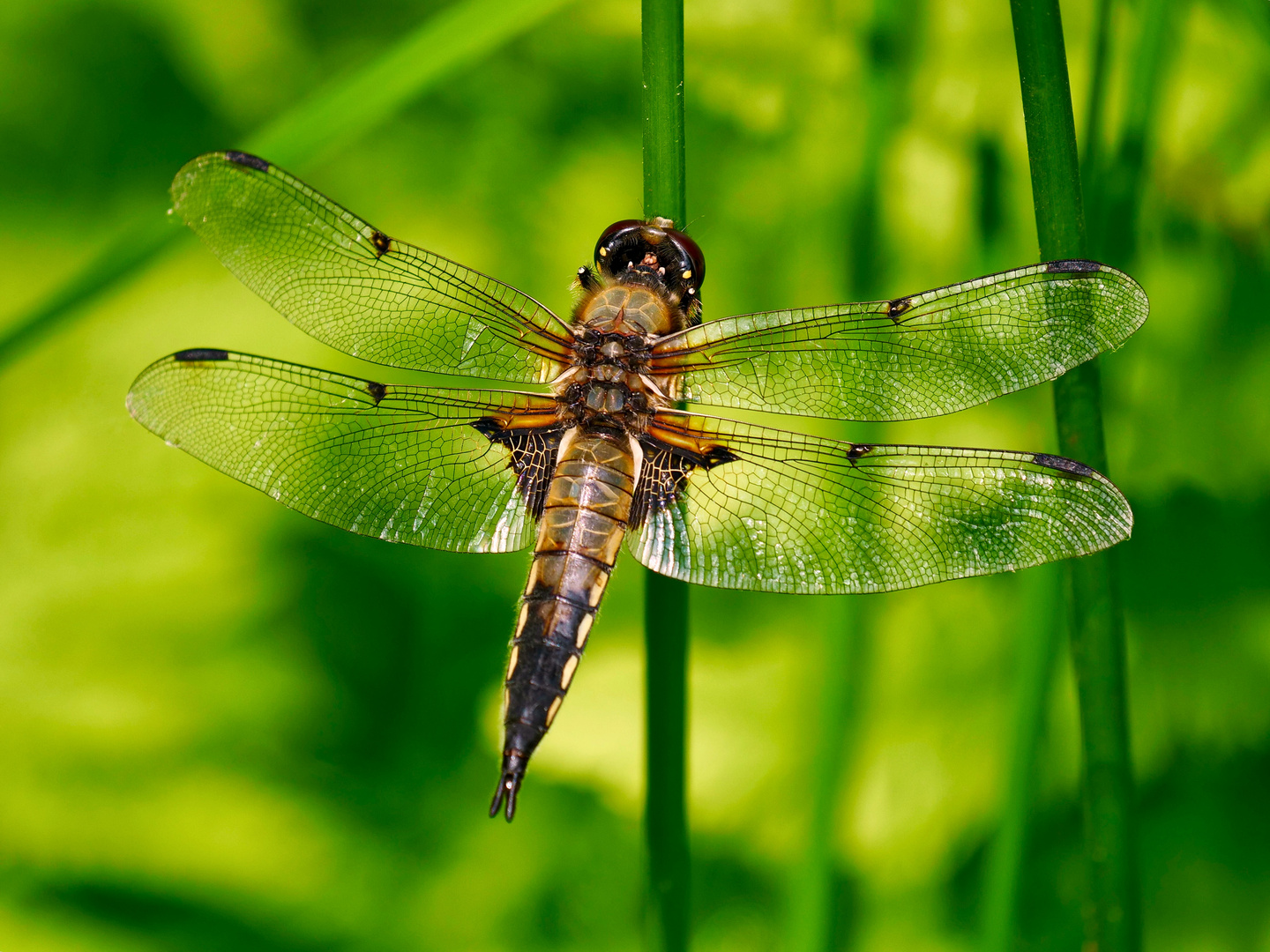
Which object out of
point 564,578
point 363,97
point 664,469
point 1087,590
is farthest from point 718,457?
point 363,97

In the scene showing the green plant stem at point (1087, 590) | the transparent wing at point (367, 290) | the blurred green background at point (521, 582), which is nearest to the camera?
the green plant stem at point (1087, 590)

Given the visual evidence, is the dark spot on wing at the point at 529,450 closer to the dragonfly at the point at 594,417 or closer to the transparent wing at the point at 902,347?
the dragonfly at the point at 594,417

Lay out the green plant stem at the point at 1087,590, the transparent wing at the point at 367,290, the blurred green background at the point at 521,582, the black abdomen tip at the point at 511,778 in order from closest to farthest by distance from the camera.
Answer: the green plant stem at the point at 1087,590, the black abdomen tip at the point at 511,778, the transparent wing at the point at 367,290, the blurred green background at the point at 521,582

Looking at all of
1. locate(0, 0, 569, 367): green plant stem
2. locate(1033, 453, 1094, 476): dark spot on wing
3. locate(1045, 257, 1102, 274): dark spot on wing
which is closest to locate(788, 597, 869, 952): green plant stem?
locate(1033, 453, 1094, 476): dark spot on wing

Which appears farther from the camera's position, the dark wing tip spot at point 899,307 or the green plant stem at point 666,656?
the dark wing tip spot at point 899,307

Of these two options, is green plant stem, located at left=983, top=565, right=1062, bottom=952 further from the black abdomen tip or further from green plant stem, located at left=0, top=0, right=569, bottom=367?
green plant stem, located at left=0, top=0, right=569, bottom=367

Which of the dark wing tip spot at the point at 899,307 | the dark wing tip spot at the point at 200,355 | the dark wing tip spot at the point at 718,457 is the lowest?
the dark wing tip spot at the point at 718,457

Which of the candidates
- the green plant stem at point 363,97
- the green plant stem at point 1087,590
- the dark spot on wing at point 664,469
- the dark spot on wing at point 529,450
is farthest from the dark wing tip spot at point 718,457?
the green plant stem at point 363,97
